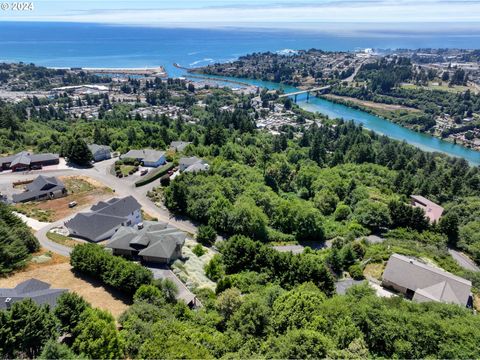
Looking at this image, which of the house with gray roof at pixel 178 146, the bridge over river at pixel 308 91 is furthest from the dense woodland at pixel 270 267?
the bridge over river at pixel 308 91

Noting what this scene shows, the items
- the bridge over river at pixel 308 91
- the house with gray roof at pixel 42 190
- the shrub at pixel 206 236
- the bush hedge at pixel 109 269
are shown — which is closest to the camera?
the bush hedge at pixel 109 269

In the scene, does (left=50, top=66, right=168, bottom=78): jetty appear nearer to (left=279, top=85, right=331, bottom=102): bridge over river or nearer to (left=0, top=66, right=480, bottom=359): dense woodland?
(left=279, top=85, right=331, bottom=102): bridge over river

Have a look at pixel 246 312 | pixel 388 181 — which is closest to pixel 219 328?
pixel 246 312

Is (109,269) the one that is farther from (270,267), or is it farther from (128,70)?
(128,70)

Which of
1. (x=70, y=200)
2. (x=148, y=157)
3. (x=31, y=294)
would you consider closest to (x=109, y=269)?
(x=31, y=294)

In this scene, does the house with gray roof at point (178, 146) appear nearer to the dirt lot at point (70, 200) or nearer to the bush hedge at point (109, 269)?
the dirt lot at point (70, 200)
